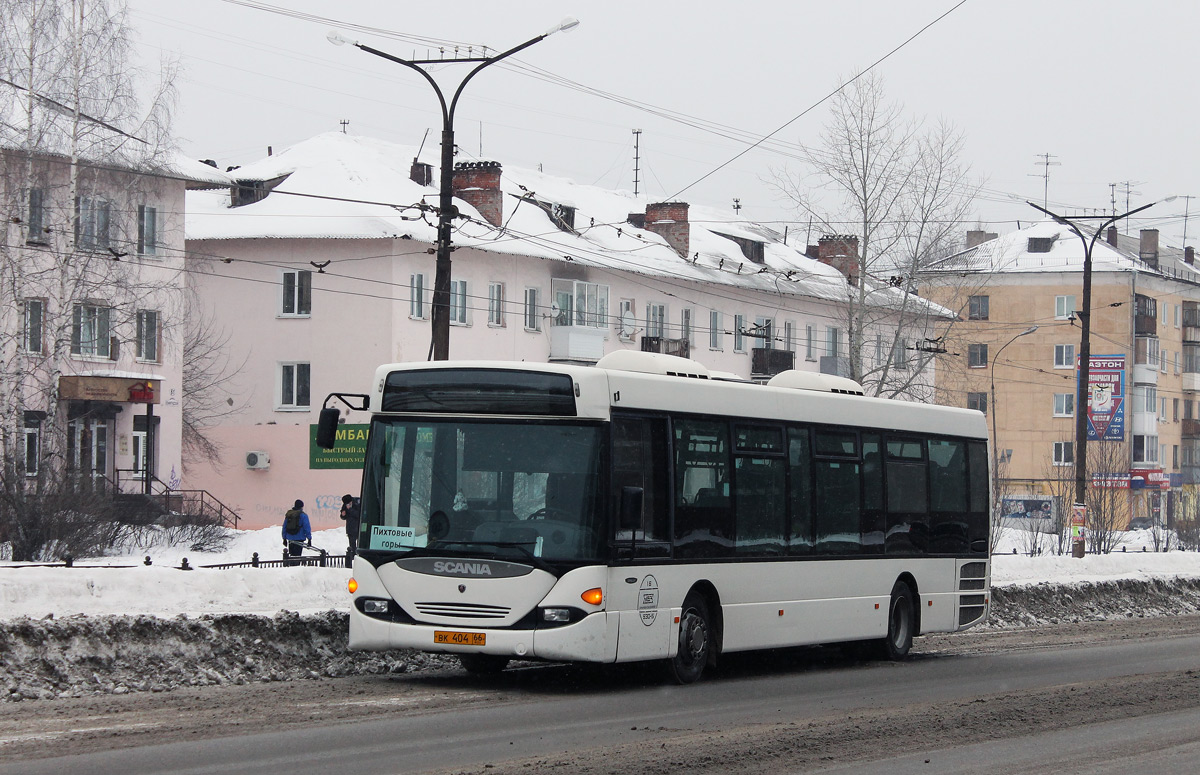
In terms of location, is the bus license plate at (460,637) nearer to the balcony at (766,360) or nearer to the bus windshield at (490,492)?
the bus windshield at (490,492)

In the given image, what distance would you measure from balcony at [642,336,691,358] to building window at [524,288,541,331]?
440 cm

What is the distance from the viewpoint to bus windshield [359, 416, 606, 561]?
12.8 metres

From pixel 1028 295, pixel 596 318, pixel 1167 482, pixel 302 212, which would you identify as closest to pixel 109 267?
pixel 302 212

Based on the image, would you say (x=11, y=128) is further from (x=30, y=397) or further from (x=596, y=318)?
(x=596, y=318)

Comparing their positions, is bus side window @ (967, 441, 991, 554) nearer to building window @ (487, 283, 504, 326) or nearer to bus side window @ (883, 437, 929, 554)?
bus side window @ (883, 437, 929, 554)

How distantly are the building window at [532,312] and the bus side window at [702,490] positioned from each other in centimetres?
3849

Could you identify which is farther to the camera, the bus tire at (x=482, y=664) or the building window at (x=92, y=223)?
the building window at (x=92, y=223)

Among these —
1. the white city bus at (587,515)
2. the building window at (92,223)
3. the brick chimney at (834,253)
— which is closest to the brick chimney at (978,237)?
the brick chimney at (834,253)

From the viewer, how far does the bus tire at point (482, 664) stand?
1395 cm

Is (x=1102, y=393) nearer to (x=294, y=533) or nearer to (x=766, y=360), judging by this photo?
(x=294, y=533)

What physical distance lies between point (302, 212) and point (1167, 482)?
44399 millimetres

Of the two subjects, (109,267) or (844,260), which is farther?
(844,260)

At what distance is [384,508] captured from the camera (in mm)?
13188

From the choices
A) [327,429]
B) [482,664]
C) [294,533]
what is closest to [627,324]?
[294,533]
